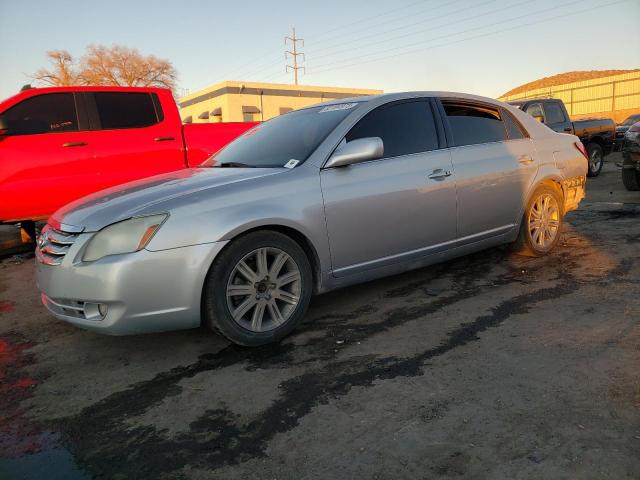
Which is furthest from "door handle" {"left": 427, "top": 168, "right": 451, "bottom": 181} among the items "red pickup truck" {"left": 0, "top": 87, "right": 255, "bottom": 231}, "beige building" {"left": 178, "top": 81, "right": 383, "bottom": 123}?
"beige building" {"left": 178, "top": 81, "right": 383, "bottom": 123}

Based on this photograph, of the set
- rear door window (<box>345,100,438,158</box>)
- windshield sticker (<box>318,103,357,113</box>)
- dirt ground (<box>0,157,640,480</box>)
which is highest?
windshield sticker (<box>318,103,357,113</box>)

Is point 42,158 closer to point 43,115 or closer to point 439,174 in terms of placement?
point 43,115

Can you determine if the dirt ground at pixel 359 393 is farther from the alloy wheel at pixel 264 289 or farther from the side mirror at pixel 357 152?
the side mirror at pixel 357 152

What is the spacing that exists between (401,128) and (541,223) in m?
1.95

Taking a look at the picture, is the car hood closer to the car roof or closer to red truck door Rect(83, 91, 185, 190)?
the car roof

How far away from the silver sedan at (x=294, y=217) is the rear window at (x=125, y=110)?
272cm

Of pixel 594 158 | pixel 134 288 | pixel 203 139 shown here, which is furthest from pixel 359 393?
pixel 594 158

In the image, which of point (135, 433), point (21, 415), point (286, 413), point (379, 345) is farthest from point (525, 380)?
point (21, 415)

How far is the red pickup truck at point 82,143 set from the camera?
5.93 m

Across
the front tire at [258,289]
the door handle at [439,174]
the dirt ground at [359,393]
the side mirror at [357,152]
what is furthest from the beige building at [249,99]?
the front tire at [258,289]

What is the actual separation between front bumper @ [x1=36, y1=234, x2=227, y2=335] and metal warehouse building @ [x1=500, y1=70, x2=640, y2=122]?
122 ft

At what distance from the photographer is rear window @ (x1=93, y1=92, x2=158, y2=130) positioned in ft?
21.4

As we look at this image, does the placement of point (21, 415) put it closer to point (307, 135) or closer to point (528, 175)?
point (307, 135)

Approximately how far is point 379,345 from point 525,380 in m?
0.88
